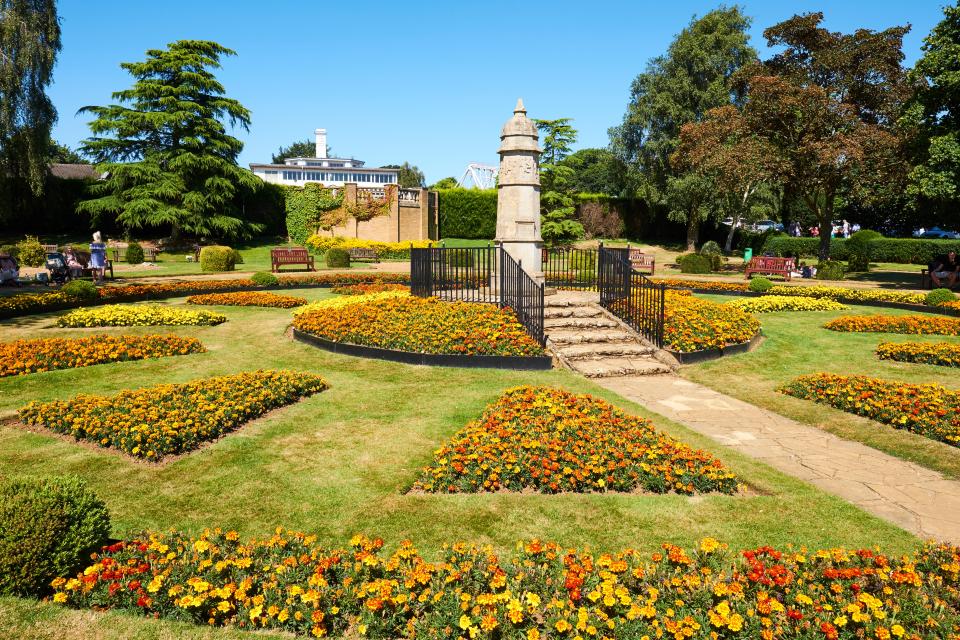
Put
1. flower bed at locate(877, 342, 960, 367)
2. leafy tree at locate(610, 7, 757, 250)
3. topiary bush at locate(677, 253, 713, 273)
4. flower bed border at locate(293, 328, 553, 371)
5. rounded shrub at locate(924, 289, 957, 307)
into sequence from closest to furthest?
1. flower bed border at locate(293, 328, 553, 371)
2. flower bed at locate(877, 342, 960, 367)
3. rounded shrub at locate(924, 289, 957, 307)
4. topiary bush at locate(677, 253, 713, 273)
5. leafy tree at locate(610, 7, 757, 250)

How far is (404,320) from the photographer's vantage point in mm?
11055

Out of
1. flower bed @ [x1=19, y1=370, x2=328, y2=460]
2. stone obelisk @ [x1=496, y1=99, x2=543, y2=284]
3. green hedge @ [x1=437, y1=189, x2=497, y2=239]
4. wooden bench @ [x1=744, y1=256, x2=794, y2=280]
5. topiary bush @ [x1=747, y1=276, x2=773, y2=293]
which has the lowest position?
flower bed @ [x1=19, y1=370, x2=328, y2=460]

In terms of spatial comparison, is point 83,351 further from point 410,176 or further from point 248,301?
point 410,176

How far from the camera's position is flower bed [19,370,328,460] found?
6129 mm

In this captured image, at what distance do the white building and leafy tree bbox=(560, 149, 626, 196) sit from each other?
27.8 metres

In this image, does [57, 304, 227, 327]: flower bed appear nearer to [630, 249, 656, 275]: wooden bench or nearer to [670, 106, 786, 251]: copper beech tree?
[630, 249, 656, 275]: wooden bench

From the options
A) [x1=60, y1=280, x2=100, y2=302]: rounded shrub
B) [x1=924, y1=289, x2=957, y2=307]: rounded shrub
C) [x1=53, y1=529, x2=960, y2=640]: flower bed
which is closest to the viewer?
[x1=53, y1=529, x2=960, y2=640]: flower bed

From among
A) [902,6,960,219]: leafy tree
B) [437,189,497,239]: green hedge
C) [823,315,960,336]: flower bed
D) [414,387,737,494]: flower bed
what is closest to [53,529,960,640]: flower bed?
[414,387,737,494]: flower bed

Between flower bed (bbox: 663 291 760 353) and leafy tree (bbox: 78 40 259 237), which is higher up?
leafy tree (bbox: 78 40 259 237)

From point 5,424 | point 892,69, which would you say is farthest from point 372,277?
point 892,69

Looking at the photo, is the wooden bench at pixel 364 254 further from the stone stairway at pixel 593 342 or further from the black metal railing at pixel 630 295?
the black metal railing at pixel 630 295

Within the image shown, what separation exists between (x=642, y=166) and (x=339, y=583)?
4506 cm

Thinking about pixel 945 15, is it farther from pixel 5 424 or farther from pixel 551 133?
pixel 5 424

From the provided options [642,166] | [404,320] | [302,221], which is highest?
[642,166]
